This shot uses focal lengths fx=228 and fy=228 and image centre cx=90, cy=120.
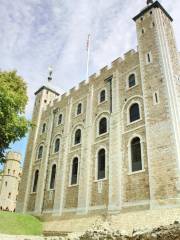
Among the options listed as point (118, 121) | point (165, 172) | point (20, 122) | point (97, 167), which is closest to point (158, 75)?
point (118, 121)

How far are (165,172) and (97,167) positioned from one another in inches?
251

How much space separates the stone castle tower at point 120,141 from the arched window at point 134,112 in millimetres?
86

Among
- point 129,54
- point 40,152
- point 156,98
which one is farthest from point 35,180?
point 129,54

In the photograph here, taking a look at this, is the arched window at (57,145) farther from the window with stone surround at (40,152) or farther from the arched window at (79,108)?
the arched window at (79,108)

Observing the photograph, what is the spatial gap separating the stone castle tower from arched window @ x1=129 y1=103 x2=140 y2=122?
0.09 meters

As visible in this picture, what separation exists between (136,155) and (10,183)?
38.9 m

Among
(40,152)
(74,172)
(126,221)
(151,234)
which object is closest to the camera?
(151,234)

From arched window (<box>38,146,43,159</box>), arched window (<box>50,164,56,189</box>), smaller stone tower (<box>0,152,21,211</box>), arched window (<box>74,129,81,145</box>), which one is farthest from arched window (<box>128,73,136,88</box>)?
smaller stone tower (<box>0,152,21,211</box>)

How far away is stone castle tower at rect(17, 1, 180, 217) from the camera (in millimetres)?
14211

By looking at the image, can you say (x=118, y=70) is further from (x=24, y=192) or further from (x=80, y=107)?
(x=24, y=192)

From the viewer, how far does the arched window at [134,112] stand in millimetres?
17462

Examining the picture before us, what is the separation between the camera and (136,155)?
630 inches

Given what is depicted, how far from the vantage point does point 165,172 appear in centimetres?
1338

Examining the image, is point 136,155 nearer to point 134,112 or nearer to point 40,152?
point 134,112
